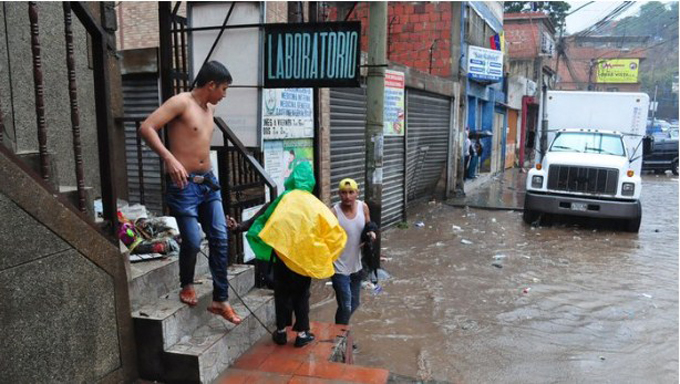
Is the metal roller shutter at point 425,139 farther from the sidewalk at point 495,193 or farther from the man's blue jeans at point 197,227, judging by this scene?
the man's blue jeans at point 197,227

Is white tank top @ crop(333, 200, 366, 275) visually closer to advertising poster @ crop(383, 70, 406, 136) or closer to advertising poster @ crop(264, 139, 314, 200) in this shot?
advertising poster @ crop(264, 139, 314, 200)

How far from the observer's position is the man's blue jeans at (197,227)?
3223mm

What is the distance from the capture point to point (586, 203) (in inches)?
400

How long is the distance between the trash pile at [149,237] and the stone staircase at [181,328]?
5.1 inches

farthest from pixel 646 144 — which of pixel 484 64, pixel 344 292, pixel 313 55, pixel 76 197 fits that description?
pixel 76 197

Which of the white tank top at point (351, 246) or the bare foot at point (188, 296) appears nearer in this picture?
the bare foot at point (188, 296)

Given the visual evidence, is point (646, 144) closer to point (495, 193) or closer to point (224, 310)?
point (495, 193)

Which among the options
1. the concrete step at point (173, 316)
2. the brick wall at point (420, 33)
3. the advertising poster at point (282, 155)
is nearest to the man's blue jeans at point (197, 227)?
the concrete step at point (173, 316)

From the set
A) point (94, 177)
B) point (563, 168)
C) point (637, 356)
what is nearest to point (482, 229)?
point (563, 168)

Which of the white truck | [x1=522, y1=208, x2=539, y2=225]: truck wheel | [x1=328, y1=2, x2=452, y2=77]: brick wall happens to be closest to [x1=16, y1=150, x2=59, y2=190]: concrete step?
Result: the white truck

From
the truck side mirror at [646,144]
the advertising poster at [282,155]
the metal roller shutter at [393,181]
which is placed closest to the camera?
the advertising poster at [282,155]

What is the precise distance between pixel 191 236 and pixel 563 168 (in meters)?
9.12

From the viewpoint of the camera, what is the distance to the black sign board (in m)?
4.73

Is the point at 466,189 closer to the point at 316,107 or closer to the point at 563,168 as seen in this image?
the point at 563,168
